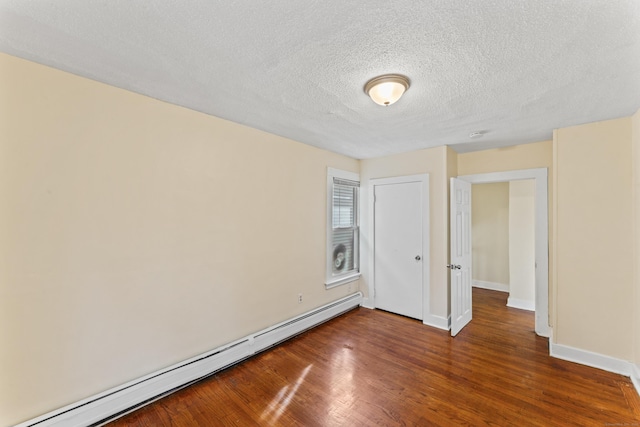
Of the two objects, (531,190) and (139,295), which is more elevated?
(531,190)

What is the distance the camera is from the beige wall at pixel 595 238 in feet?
7.77

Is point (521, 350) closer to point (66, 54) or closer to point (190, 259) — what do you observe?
point (190, 259)

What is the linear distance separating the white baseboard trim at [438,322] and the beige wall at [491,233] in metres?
2.56

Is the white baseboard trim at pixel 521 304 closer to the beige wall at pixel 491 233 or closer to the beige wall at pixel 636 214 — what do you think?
the beige wall at pixel 491 233

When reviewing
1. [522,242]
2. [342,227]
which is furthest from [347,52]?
[522,242]

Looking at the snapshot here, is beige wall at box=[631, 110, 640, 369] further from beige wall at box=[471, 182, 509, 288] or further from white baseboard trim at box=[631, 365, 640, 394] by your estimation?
beige wall at box=[471, 182, 509, 288]

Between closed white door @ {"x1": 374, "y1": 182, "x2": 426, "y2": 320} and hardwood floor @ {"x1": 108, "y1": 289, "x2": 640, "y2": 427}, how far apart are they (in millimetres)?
688

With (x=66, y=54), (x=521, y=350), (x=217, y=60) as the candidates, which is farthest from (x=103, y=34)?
(x=521, y=350)

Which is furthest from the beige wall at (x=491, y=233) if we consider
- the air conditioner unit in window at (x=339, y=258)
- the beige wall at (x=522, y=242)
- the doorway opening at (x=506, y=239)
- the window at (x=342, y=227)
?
the air conditioner unit in window at (x=339, y=258)

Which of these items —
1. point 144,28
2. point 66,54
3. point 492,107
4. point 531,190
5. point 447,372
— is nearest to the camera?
point 144,28

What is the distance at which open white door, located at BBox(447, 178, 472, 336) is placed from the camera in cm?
325

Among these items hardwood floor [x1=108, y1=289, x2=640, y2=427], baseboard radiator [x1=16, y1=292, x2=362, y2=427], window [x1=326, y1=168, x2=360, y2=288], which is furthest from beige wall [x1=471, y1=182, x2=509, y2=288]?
baseboard radiator [x1=16, y1=292, x2=362, y2=427]

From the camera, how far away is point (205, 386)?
221 cm

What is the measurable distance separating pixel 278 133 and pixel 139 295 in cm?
207
